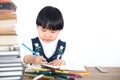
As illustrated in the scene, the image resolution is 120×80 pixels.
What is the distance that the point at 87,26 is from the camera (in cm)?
84

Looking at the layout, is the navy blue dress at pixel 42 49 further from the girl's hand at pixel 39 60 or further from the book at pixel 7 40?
the book at pixel 7 40

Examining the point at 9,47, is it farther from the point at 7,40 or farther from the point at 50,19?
the point at 50,19

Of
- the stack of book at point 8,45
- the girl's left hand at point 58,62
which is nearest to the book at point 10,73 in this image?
the stack of book at point 8,45

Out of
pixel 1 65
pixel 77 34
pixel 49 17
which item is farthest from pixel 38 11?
pixel 1 65

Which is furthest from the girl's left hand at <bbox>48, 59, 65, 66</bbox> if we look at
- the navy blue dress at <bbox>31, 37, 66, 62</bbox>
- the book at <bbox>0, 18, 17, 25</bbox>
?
the book at <bbox>0, 18, 17, 25</bbox>

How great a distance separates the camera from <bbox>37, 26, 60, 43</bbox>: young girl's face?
78 centimetres

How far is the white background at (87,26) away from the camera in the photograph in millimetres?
800

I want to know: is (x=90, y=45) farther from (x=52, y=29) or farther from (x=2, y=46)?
(x=2, y=46)

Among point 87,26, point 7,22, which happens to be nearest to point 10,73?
point 7,22

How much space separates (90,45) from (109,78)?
173 millimetres

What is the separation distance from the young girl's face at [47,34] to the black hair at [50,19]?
0.5 inches

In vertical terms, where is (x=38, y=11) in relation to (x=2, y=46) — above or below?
above

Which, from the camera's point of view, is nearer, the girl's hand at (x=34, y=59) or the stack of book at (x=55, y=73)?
the stack of book at (x=55, y=73)

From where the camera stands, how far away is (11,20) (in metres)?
0.60
